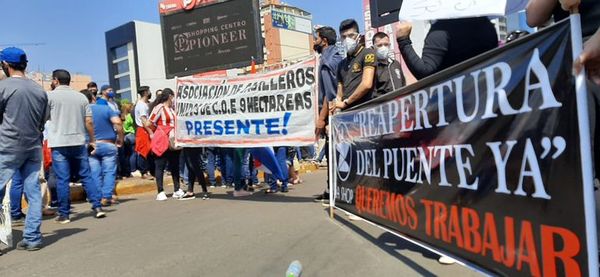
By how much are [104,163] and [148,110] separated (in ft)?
5.33

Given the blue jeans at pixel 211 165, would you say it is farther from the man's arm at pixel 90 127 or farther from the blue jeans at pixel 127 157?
the man's arm at pixel 90 127

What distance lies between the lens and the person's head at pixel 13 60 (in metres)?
4.60

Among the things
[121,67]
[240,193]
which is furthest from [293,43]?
[240,193]

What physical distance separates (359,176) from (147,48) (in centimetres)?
8232

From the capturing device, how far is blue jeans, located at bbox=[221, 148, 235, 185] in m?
8.18

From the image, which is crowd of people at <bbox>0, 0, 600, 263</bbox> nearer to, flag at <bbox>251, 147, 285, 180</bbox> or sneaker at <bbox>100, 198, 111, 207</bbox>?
sneaker at <bbox>100, 198, 111, 207</bbox>

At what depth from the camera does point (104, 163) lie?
6.84 metres

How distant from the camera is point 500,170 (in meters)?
2.32

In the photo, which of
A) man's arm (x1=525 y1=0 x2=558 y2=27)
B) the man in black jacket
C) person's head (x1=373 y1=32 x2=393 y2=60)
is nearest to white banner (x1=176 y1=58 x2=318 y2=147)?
person's head (x1=373 y1=32 x2=393 y2=60)

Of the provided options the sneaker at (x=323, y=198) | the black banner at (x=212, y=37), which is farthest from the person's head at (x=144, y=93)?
the sneaker at (x=323, y=198)

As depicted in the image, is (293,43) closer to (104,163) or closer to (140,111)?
(140,111)

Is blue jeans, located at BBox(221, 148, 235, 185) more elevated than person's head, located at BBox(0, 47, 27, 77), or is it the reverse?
person's head, located at BBox(0, 47, 27, 77)

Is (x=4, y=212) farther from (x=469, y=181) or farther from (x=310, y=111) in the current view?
(x=469, y=181)

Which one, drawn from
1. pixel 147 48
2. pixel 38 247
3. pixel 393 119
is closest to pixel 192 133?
pixel 38 247
